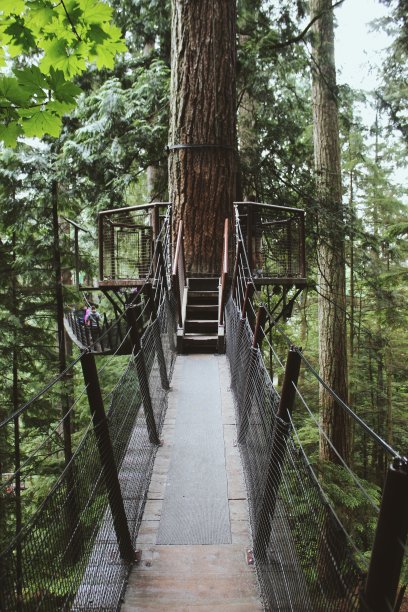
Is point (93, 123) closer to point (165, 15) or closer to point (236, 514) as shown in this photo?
point (165, 15)

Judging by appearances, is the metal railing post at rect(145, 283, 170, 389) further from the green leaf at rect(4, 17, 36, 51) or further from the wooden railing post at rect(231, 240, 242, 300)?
the green leaf at rect(4, 17, 36, 51)

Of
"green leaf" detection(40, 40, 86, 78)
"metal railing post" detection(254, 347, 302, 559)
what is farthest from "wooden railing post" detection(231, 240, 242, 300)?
"green leaf" detection(40, 40, 86, 78)

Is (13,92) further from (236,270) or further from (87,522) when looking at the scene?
(236,270)

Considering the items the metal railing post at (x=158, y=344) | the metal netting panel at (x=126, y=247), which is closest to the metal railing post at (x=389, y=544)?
the metal railing post at (x=158, y=344)

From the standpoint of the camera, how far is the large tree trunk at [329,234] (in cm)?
880

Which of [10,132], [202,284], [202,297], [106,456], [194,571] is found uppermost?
[10,132]

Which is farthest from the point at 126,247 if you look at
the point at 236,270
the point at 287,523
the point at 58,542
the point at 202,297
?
the point at 58,542

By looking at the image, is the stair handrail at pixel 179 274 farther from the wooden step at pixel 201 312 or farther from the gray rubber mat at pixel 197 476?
the gray rubber mat at pixel 197 476

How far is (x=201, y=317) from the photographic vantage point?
8031 millimetres

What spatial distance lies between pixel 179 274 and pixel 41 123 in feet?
18.0

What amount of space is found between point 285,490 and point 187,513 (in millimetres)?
1206

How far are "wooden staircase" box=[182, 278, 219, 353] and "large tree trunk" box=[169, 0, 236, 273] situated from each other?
0.56m

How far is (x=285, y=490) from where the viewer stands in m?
2.46

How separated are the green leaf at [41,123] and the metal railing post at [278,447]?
1542 mm
